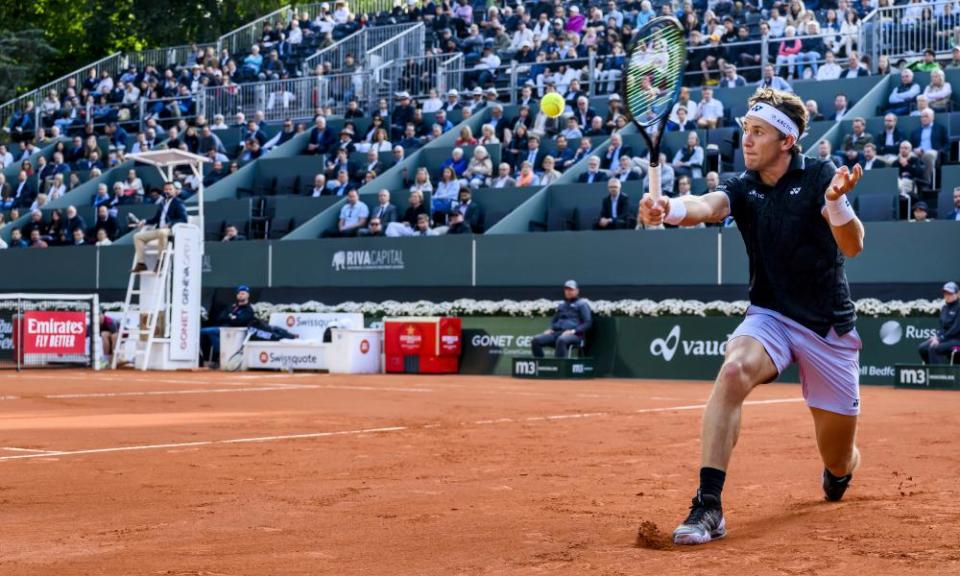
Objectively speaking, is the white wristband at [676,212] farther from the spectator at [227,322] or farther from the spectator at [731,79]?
the spectator at [731,79]

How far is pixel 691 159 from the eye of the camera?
76.9 ft

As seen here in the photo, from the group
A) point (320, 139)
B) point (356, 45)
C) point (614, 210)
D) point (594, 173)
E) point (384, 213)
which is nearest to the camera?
point (614, 210)

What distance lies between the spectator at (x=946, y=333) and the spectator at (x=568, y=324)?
18.2 ft

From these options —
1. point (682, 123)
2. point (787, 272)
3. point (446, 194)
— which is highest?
point (682, 123)

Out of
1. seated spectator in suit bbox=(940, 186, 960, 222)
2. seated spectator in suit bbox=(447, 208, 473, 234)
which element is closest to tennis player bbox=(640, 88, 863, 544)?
seated spectator in suit bbox=(940, 186, 960, 222)

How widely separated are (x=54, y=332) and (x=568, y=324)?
33.6 feet

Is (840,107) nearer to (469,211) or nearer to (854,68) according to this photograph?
(854,68)

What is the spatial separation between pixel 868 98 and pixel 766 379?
62.7ft

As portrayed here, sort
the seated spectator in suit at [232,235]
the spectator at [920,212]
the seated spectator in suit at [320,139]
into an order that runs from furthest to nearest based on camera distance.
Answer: the seated spectator in suit at [320,139] < the seated spectator in suit at [232,235] < the spectator at [920,212]

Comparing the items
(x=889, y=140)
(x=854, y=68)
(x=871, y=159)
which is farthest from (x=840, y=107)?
(x=871, y=159)

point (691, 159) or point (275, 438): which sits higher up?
point (691, 159)

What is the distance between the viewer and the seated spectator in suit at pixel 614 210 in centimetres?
2312

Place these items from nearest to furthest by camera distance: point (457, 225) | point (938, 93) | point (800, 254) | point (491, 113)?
point (800, 254)
point (938, 93)
point (457, 225)
point (491, 113)

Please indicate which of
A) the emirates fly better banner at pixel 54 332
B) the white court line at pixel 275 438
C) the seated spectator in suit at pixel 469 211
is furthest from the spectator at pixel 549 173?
the white court line at pixel 275 438
